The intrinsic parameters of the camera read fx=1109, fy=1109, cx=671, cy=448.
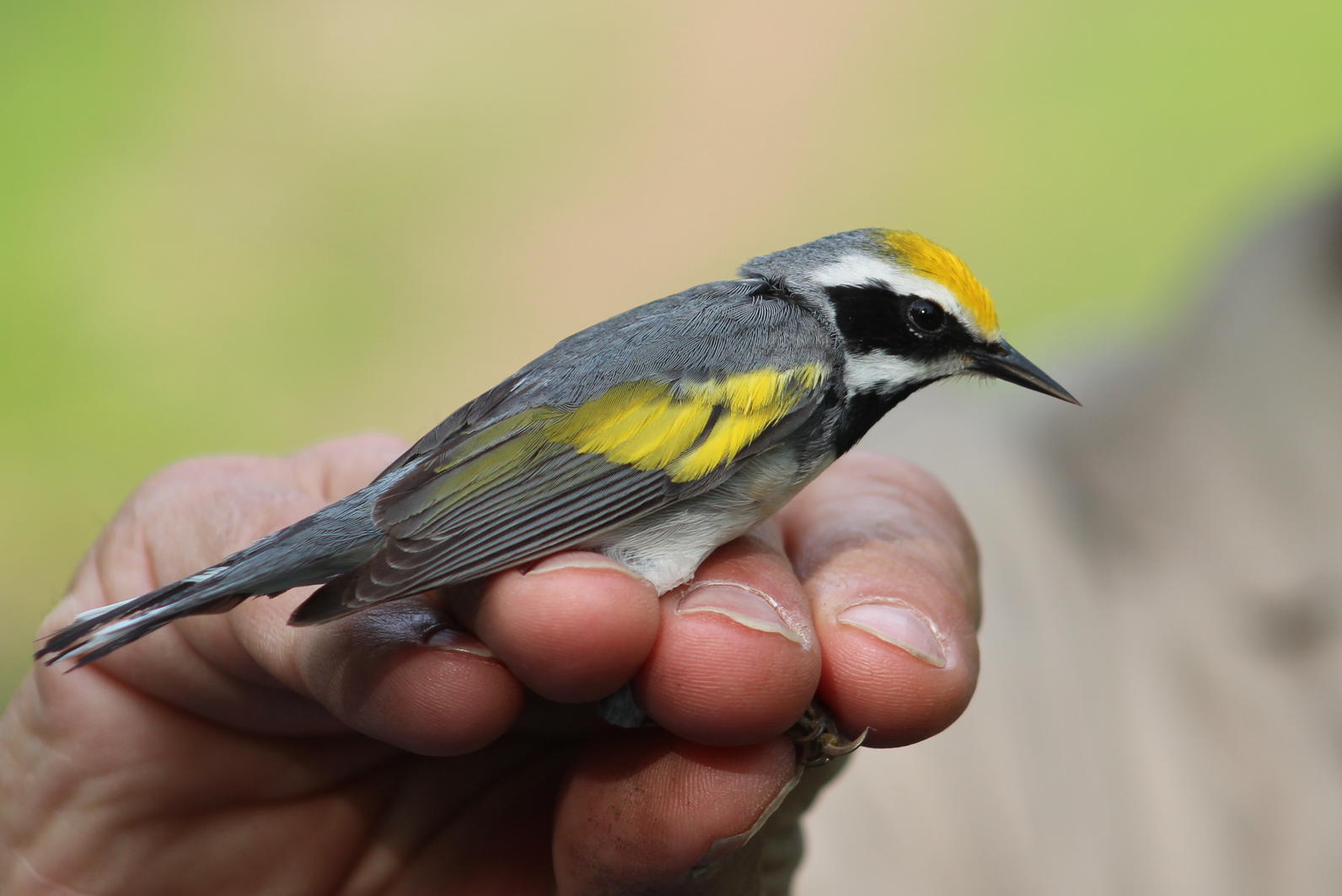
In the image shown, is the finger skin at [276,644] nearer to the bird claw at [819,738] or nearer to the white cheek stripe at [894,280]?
the bird claw at [819,738]

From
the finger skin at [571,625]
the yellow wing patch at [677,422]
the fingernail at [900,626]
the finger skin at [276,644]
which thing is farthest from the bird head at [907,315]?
the finger skin at [276,644]

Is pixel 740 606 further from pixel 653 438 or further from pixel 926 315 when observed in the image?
pixel 926 315

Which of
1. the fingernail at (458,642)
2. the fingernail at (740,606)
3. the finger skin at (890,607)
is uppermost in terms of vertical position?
the fingernail at (458,642)

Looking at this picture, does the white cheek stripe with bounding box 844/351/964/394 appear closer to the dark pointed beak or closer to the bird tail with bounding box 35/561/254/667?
the dark pointed beak

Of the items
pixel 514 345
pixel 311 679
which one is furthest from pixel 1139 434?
pixel 514 345

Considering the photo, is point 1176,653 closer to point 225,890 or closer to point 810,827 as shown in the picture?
point 810,827

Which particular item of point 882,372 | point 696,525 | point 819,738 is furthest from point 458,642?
point 882,372
